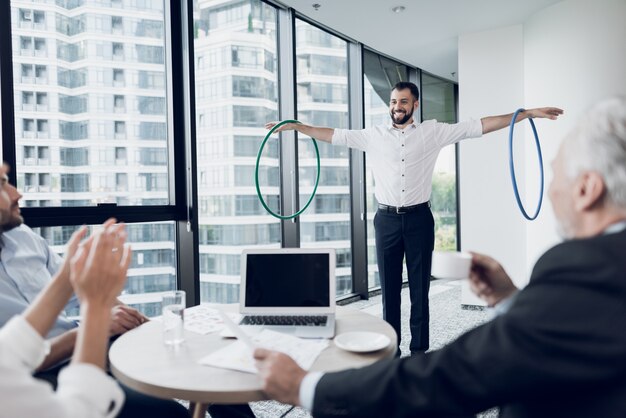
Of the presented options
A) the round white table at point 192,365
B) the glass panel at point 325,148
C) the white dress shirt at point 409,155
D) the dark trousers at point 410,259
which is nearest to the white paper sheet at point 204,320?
the round white table at point 192,365

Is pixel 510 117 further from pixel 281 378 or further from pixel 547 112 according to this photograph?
pixel 281 378

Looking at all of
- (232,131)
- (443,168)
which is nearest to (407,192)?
(232,131)

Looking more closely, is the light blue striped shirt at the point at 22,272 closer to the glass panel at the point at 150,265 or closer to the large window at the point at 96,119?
the large window at the point at 96,119

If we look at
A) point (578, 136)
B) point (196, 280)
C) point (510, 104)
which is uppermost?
point (510, 104)

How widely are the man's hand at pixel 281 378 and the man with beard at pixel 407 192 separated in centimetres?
203

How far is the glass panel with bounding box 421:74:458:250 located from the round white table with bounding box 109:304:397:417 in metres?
4.72

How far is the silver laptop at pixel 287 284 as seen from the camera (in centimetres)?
156

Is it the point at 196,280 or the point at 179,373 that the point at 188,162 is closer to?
the point at 196,280

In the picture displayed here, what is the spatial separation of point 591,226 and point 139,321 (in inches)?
55.3

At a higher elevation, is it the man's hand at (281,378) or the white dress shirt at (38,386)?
the white dress shirt at (38,386)

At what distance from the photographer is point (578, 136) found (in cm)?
82

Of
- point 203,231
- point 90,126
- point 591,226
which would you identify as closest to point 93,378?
point 591,226

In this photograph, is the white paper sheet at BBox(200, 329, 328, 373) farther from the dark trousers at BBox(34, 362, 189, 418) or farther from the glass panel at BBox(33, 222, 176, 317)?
the glass panel at BBox(33, 222, 176, 317)

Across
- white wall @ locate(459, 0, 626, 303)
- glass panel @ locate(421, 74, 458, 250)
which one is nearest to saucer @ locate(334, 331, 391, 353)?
white wall @ locate(459, 0, 626, 303)
